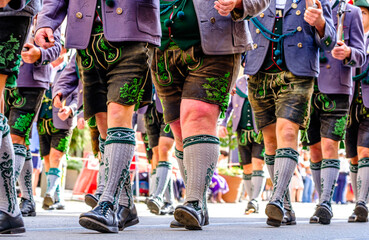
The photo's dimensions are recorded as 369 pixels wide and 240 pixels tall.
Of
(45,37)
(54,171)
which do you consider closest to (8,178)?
(45,37)

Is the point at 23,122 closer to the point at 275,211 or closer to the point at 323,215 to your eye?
the point at 275,211

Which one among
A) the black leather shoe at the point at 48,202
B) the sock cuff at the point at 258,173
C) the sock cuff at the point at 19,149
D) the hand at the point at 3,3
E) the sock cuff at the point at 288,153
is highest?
the hand at the point at 3,3

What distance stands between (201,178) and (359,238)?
103 centimetres

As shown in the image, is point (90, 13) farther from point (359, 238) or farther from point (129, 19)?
point (359, 238)

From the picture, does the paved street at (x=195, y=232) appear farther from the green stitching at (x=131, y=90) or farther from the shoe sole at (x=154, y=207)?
the shoe sole at (x=154, y=207)

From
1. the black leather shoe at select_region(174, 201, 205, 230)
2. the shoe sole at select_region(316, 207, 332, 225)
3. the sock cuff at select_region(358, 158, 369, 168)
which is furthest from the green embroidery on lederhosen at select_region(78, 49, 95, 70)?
the sock cuff at select_region(358, 158, 369, 168)

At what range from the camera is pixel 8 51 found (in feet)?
9.87

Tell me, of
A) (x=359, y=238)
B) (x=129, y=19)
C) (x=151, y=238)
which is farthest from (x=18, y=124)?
(x=359, y=238)

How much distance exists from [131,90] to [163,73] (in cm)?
74

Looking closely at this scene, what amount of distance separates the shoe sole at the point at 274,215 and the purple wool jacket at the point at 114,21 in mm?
1561

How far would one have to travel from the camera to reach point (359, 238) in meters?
3.44

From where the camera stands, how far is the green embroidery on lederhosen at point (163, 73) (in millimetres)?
4035

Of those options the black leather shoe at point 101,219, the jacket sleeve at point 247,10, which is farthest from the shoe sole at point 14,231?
the jacket sleeve at point 247,10

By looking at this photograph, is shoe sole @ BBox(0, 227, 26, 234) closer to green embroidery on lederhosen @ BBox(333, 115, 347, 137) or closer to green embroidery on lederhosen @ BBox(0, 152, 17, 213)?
green embroidery on lederhosen @ BBox(0, 152, 17, 213)
